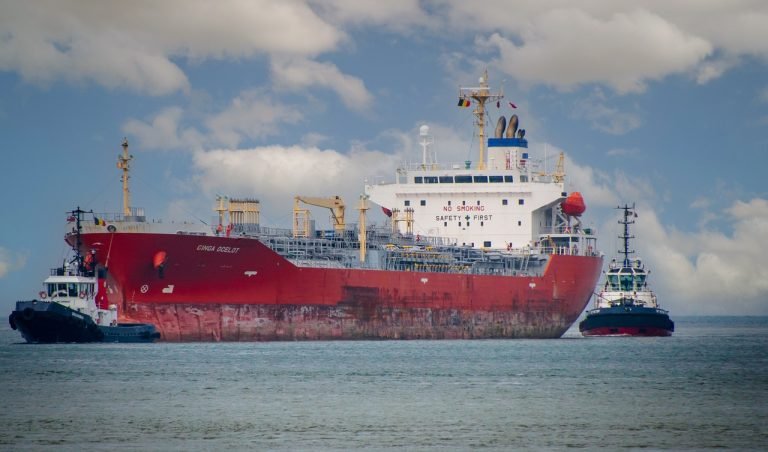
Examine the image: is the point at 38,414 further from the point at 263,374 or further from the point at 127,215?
the point at 127,215

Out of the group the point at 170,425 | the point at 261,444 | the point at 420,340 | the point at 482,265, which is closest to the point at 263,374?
the point at 170,425

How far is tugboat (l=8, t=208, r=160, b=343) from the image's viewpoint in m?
46.4

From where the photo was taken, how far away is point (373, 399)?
107 ft

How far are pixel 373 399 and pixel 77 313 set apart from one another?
1798 cm

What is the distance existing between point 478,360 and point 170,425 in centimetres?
1992

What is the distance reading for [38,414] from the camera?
29562mm

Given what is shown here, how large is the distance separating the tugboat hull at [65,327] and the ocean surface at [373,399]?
669mm

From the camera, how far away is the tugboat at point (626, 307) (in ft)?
205

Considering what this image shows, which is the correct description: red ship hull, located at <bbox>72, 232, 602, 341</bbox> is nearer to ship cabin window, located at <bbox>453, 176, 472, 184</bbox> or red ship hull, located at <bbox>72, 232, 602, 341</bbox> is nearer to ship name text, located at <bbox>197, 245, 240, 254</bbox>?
ship name text, located at <bbox>197, 245, 240, 254</bbox>

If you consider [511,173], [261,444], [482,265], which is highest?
[511,173]

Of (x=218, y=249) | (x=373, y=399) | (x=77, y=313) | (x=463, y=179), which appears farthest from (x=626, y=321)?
(x=373, y=399)

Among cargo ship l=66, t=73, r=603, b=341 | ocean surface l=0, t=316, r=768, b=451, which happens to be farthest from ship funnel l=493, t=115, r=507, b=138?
ocean surface l=0, t=316, r=768, b=451

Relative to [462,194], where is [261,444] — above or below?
below

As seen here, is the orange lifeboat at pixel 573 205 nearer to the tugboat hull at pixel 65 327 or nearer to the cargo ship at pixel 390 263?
the cargo ship at pixel 390 263
